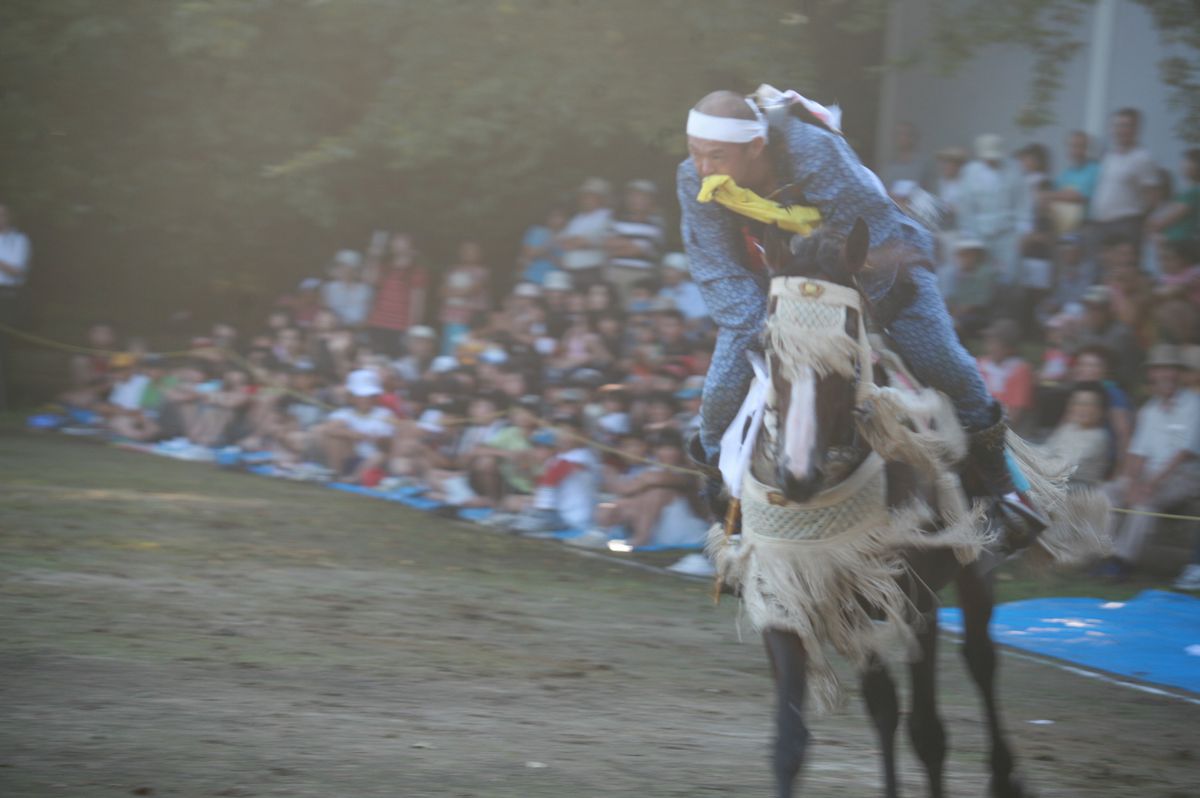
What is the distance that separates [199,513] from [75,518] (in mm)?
1025

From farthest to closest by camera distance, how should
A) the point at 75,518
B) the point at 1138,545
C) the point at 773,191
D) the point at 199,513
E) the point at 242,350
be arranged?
the point at 242,350
the point at 199,513
the point at 75,518
the point at 1138,545
the point at 773,191

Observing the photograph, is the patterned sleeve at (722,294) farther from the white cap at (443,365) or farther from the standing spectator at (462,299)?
the standing spectator at (462,299)

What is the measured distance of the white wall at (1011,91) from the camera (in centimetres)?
1355

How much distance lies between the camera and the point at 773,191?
5.46 meters

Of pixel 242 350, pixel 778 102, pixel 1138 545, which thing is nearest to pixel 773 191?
pixel 778 102

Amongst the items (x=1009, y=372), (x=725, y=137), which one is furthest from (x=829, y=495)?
(x=1009, y=372)

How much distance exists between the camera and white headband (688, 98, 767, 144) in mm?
5234

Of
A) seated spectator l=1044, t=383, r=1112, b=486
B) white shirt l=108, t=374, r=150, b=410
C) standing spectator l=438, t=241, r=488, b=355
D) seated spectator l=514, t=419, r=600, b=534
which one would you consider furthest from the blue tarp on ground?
white shirt l=108, t=374, r=150, b=410

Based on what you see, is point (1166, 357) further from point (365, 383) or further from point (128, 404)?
point (128, 404)

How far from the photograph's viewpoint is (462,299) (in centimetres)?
1498

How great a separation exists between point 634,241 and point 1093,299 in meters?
4.54

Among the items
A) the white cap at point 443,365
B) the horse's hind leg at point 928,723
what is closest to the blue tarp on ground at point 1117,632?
the horse's hind leg at point 928,723

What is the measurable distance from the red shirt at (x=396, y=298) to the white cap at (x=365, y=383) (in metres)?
1.69

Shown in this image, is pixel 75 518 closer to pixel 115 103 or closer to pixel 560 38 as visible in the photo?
pixel 560 38
